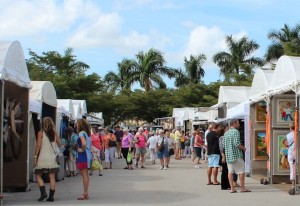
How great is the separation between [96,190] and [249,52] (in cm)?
4831

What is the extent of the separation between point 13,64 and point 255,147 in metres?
9.49

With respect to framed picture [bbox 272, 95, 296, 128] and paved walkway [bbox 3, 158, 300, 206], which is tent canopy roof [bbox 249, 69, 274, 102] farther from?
paved walkway [bbox 3, 158, 300, 206]

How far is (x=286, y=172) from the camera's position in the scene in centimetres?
1548

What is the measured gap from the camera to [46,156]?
11656 millimetres

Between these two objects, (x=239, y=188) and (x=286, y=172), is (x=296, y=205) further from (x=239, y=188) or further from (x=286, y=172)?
(x=286, y=172)

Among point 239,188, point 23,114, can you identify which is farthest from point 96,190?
point 239,188

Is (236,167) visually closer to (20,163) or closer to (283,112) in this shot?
(283,112)

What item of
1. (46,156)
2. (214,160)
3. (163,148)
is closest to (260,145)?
(214,160)

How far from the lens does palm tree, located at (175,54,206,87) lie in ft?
226

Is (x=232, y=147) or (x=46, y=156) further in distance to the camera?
(x=232, y=147)

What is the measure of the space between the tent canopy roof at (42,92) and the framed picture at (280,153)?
652 centimetres

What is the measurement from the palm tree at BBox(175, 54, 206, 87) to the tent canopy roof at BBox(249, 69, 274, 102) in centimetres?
5077

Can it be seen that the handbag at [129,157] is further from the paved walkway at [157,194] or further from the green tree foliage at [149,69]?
the green tree foliage at [149,69]

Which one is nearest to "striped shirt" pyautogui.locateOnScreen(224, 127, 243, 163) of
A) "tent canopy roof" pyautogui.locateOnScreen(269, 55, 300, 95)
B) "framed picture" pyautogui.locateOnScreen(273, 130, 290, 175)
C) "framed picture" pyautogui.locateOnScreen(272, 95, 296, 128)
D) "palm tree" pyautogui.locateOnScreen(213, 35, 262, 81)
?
"tent canopy roof" pyautogui.locateOnScreen(269, 55, 300, 95)
